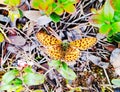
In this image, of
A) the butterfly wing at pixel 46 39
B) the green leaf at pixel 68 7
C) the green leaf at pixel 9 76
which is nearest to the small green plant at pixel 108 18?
the green leaf at pixel 68 7

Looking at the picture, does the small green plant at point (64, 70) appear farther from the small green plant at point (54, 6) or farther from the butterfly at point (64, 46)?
the small green plant at point (54, 6)

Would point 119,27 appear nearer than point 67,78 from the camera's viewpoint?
Yes

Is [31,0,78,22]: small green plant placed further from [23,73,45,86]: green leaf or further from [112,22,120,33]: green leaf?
[23,73,45,86]: green leaf

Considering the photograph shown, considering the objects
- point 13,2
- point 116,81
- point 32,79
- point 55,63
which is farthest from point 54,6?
point 116,81

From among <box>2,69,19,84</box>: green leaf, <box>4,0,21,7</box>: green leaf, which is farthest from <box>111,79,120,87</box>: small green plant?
<box>4,0,21,7</box>: green leaf

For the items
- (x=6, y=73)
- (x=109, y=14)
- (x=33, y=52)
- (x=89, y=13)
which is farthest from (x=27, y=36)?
(x=109, y=14)

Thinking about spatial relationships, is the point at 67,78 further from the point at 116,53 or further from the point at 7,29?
the point at 7,29

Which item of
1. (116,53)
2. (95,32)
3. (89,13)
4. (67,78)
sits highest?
(89,13)
